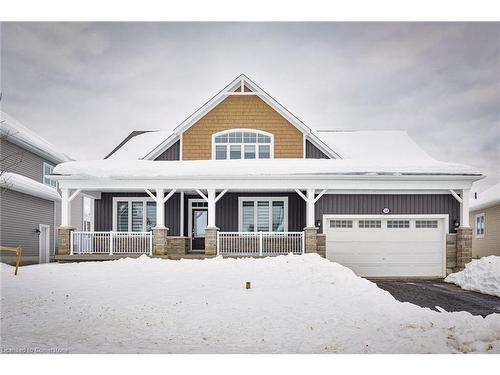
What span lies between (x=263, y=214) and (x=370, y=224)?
3.79 meters

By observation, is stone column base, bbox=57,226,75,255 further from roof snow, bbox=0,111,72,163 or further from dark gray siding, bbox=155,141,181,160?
dark gray siding, bbox=155,141,181,160

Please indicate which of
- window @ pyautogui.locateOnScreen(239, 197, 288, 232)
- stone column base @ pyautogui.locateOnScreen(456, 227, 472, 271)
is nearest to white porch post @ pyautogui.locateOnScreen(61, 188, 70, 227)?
window @ pyautogui.locateOnScreen(239, 197, 288, 232)

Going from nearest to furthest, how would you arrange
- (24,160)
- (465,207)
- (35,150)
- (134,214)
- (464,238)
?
(464,238) < (465,207) < (134,214) < (24,160) < (35,150)

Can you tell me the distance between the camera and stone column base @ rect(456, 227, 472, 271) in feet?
41.4

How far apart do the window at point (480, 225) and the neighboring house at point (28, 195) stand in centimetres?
1935

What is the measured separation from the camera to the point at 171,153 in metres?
15.0

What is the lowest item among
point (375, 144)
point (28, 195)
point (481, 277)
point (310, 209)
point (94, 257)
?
point (481, 277)

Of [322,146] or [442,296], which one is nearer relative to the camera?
[442,296]

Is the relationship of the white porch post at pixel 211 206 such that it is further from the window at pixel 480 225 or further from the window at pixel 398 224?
the window at pixel 480 225

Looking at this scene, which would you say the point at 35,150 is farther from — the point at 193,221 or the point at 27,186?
the point at 193,221

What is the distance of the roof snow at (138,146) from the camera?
56.2ft

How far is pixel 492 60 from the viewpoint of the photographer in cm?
852

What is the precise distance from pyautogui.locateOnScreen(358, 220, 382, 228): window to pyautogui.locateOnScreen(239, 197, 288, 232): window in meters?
2.76

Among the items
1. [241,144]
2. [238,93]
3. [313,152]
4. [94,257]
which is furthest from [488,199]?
[94,257]
